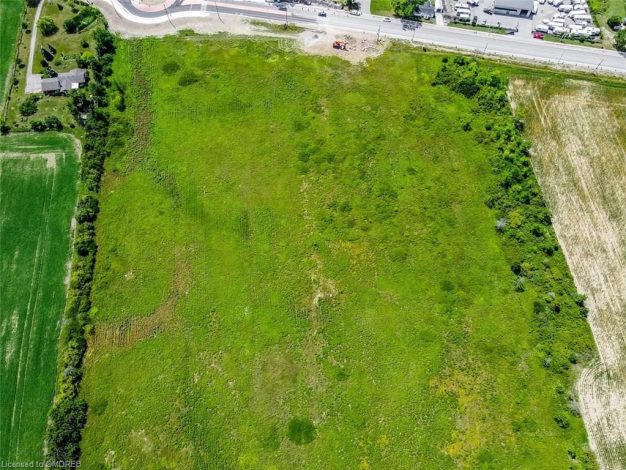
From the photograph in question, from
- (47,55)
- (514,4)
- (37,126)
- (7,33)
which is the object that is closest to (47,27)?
(47,55)

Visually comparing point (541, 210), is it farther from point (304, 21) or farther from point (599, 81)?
point (304, 21)

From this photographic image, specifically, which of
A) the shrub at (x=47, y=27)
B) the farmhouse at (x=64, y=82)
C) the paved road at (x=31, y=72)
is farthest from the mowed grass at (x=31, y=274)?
the shrub at (x=47, y=27)

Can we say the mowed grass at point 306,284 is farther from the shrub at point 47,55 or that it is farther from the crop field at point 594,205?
the shrub at point 47,55

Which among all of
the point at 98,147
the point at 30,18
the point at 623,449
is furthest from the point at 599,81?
the point at 30,18

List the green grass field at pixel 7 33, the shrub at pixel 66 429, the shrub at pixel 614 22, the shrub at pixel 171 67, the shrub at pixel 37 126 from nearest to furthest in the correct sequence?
the shrub at pixel 66 429
the shrub at pixel 37 126
the green grass field at pixel 7 33
the shrub at pixel 171 67
the shrub at pixel 614 22

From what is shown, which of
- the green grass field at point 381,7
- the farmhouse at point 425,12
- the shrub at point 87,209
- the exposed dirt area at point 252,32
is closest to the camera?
the shrub at point 87,209

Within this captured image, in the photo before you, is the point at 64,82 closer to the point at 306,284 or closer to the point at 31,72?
the point at 31,72
